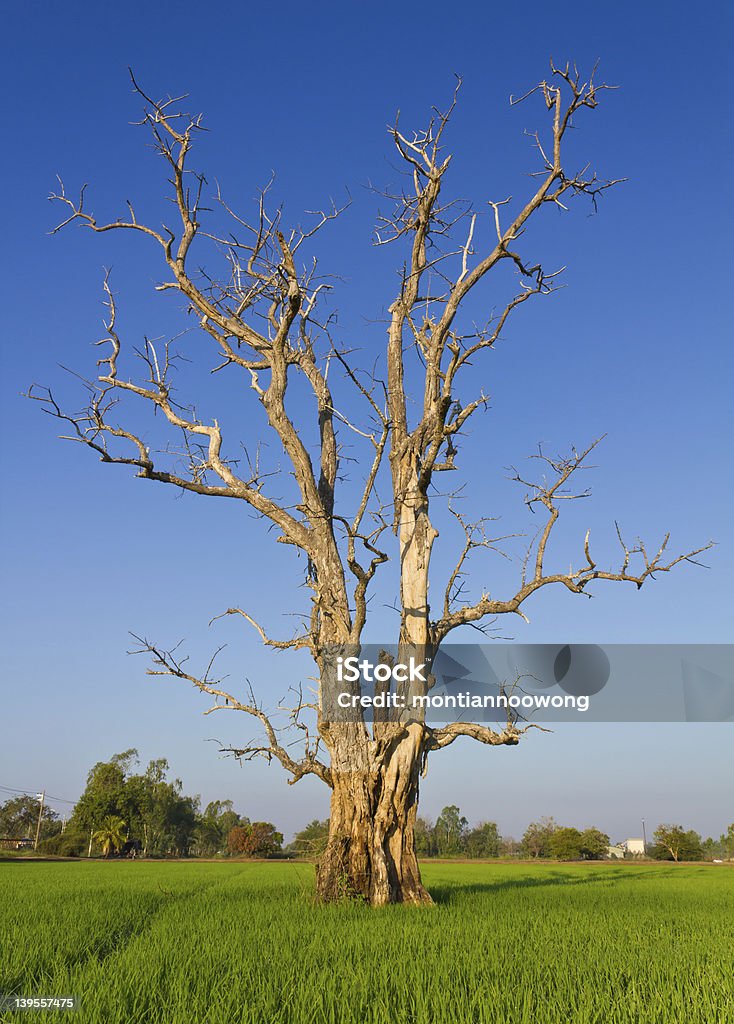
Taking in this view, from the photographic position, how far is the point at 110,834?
56.1 meters

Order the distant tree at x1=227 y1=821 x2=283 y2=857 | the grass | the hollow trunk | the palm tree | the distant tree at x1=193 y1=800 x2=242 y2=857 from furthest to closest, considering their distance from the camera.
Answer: the distant tree at x1=193 y1=800 x2=242 y2=857 → the palm tree → the distant tree at x1=227 y1=821 x2=283 y2=857 → the hollow trunk → the grass

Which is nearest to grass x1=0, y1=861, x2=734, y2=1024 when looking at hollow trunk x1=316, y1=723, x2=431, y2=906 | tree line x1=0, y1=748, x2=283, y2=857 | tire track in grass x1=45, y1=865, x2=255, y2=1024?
tire track in grass x1=45, y1=865, x2=255, y2=1024

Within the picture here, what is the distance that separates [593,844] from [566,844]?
219 cm

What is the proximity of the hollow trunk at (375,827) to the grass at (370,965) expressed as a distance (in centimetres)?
45

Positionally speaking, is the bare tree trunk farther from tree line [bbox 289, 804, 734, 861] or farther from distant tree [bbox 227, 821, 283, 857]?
distant tree [bbox 227, 821, 283, 857]

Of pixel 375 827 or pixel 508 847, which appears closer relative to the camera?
pixel 375 827

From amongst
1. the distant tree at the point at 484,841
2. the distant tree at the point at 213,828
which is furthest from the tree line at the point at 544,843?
the distant tree at the point at 213,828

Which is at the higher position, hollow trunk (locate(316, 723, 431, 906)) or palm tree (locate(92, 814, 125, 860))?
hollow trunk (locate(316, 723, 431, 906))

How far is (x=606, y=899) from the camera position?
13.7m

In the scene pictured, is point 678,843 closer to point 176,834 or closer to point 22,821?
point 176,834

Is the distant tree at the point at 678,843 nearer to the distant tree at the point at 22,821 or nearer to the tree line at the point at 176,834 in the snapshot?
the tree line at the point at 176,834

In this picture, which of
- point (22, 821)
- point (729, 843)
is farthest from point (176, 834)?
point (729, 843)

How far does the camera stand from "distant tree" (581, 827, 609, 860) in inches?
2212

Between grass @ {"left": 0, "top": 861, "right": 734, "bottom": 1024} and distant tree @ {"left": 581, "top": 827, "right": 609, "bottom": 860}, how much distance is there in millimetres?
50319
